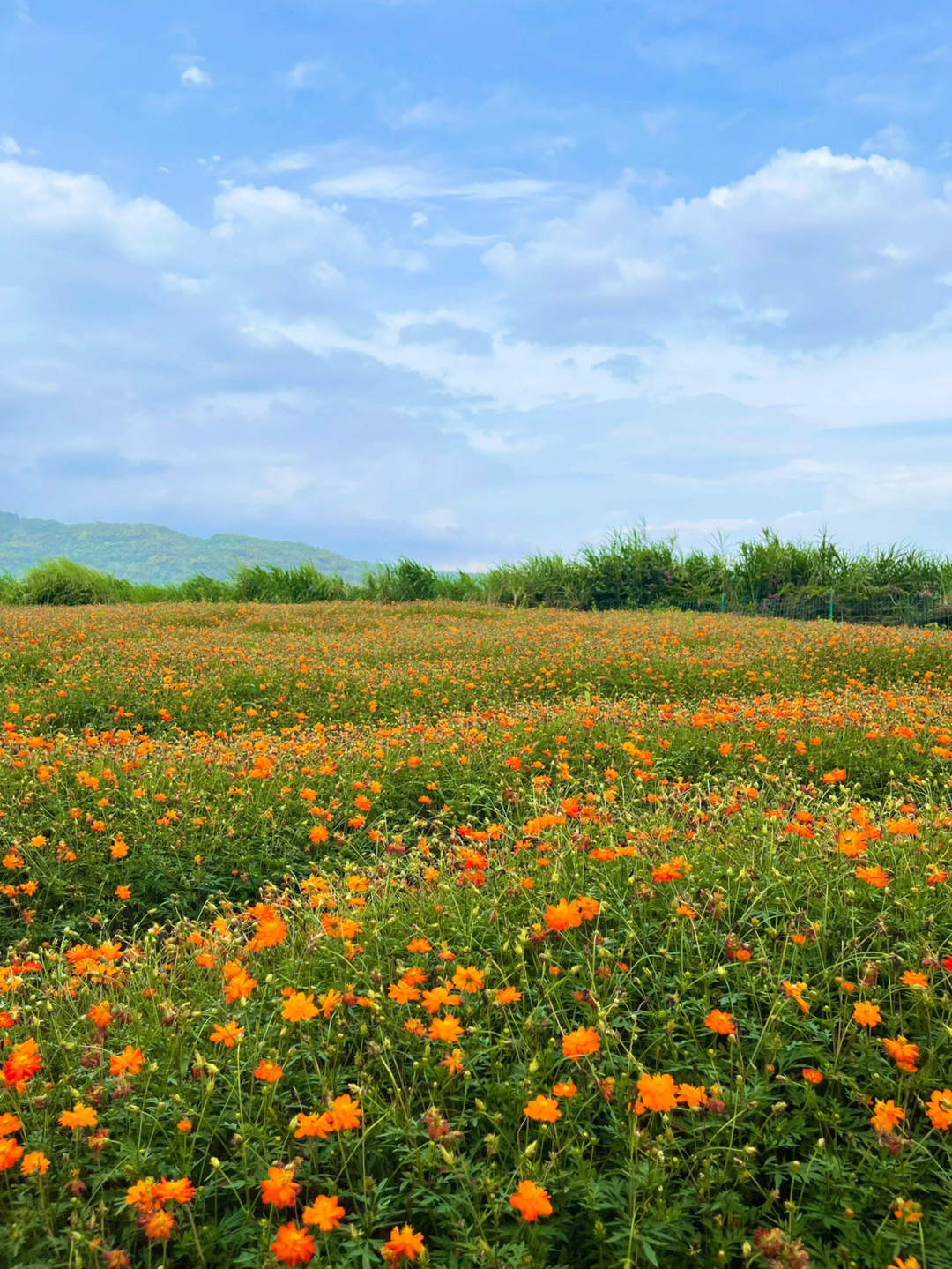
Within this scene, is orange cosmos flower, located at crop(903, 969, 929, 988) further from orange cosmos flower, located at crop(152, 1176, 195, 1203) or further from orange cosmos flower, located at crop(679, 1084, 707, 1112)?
orange cosmos flower, located at crop(152, 1176, 195, 1203)

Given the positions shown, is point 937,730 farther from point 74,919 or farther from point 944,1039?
point 74,919

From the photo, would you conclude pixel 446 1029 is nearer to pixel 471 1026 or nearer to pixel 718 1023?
pixel 471 1026

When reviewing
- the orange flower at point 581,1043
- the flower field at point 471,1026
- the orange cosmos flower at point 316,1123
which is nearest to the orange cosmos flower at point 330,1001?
the flower field at point 471,1026

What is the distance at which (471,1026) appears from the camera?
244 centimetres

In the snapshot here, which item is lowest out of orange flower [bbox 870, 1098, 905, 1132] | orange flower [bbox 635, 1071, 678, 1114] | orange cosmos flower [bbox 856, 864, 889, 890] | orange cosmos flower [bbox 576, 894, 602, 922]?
orange flower [bbox 870, 1098, 905, 1132]

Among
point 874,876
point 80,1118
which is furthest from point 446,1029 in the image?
point 874,876

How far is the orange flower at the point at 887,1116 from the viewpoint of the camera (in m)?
1.98

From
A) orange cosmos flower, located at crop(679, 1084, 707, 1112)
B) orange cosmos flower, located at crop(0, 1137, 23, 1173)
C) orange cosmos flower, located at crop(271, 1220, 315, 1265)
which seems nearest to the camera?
orange cosmos flower, located at crop(271, 1220, 315, 1265)

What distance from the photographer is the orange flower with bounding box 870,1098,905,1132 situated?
1978 mm

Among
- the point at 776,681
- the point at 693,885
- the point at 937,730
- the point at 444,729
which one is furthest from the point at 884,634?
the point at 693,885

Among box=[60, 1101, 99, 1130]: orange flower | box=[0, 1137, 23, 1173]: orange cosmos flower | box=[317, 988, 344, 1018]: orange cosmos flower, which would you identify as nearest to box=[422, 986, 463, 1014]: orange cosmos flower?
box=[317, 988, 344, 1018]: orange cosmos flower

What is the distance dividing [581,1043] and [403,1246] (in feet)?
1.94

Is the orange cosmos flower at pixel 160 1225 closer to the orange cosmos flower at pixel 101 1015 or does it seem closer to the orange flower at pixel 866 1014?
the orange cosmos flower at pixel 101 1015

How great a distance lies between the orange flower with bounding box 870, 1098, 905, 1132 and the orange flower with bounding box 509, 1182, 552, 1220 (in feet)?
2.72
